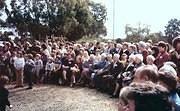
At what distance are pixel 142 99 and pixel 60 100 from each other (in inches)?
498

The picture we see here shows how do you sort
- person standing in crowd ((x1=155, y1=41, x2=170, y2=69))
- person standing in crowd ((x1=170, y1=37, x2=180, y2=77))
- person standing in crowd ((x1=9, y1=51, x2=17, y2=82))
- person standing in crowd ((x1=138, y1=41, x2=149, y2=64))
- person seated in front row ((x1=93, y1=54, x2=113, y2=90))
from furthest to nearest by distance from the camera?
person standing in crowd ((x1=9, y1=51, x2=17, y2=82)), person seated in front row ((x1=93, y1=54, x2=113, y2=90)), person standing in crowd ((x1=138, y1=41, x2=149, y2=64)), person standing in crowd ((x1=155, y1=41, x2=170, y2=69)), person standing in crowd ((x1=170, y1=37, x2=180, y2=77))

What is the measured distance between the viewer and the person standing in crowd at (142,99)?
3.52 metres

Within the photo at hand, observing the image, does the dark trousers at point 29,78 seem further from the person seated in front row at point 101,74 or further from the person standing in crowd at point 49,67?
the person seated in front row at point 101,74

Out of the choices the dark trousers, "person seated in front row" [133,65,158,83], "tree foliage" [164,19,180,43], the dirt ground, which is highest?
"tree foliage" [164,19,180,43]

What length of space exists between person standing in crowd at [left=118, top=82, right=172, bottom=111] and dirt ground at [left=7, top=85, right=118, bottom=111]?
10.1m

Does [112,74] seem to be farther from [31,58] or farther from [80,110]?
[31,58]

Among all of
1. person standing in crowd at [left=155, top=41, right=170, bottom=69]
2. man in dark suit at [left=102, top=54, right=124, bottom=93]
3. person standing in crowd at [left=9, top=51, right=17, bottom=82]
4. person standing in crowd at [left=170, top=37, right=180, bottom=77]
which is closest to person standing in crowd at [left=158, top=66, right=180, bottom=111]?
person standing in crowd at [left=170, top=37, right=180, bottom=77]

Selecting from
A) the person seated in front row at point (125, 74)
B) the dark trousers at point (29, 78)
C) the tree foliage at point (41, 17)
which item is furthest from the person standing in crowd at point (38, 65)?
the tree foliage at point (41, 17)

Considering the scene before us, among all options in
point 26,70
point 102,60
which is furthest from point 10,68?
point 102,60

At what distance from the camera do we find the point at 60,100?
16062mm

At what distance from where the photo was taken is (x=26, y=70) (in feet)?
65.4

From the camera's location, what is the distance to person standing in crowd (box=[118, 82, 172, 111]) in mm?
3521

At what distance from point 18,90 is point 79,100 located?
350 cm

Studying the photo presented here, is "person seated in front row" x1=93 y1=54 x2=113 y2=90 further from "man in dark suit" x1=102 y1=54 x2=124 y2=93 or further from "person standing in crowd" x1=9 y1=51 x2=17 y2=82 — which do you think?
"person standing in crowd" x1=9 y1=51 x2=17 y2=82
